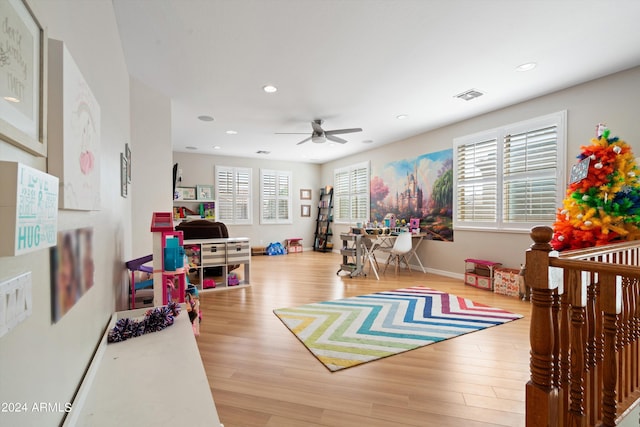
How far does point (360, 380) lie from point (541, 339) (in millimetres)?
1124

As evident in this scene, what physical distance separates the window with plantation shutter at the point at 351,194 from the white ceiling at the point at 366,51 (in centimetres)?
294

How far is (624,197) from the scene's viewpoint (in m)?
2.60

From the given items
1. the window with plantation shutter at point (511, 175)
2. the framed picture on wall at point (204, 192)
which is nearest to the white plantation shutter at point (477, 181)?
the window with plantation shutter at point (511, 175)

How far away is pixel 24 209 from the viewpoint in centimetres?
58

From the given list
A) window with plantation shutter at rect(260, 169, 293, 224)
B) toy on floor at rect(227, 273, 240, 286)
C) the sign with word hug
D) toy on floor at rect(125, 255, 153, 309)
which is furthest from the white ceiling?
window with plantation shutter at rect(260, 169, 293, 224)

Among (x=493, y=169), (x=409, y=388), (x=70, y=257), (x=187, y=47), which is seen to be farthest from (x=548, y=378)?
(x=493, y=169)

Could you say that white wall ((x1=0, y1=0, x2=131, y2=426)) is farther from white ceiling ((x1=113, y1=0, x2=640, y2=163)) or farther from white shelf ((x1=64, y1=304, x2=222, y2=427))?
white ceiling ((x1=113, y1=0, x2=640, y2=163))

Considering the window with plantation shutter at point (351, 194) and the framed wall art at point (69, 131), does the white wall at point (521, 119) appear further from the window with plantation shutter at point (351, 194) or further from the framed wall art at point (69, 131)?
the framed wall art at point (69, 131)

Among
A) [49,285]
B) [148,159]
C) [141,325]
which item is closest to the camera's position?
[49,285]

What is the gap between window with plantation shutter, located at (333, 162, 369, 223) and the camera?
7.45m

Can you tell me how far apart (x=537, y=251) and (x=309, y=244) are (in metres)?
7.97

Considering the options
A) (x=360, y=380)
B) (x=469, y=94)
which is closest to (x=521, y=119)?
(x=469, y=94)

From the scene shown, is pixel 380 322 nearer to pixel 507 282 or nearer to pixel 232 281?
pixel 507 282

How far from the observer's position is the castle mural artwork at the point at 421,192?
5246 millimetres
